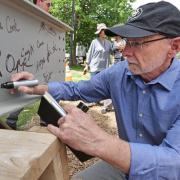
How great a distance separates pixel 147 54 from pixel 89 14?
27110 mm

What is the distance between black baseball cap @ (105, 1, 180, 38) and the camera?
2.10 meters

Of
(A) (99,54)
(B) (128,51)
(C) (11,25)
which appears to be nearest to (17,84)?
(C) (11,25)

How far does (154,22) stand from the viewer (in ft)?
6.91

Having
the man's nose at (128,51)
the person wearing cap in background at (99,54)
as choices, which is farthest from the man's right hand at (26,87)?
the person wearing cap in background at (99,54)

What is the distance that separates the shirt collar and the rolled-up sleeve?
0.52 metres

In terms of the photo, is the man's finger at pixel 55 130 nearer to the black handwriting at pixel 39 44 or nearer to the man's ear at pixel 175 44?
the black handwriting at pixel 39 44

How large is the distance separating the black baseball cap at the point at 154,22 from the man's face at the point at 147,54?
0.04 meters

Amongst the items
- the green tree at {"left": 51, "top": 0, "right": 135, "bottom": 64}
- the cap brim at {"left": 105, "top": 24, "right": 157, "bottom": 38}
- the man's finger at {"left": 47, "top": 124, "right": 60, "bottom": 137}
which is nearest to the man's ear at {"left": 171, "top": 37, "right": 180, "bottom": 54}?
the cap brim at {"left": 105, "top": 24, "right": 157, "bottom": 38}

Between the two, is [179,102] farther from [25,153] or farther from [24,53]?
[25,153]

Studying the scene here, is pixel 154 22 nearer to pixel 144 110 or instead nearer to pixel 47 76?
pixel 144 110

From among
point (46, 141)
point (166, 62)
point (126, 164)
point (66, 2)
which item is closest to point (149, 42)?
point (166, 62)

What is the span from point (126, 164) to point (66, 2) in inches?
1066

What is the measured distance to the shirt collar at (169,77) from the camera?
2.11 m

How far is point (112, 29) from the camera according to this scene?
2264 mm
